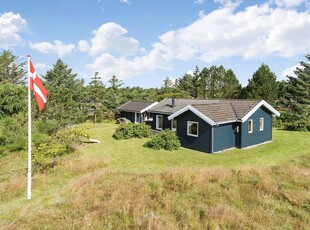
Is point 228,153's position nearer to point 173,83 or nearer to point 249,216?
point 249,216

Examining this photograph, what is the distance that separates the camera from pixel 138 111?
109 ft

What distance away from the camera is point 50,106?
23812mm

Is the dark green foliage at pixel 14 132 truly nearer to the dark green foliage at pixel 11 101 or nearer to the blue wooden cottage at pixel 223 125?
the dark green foliage at pixel 11 101

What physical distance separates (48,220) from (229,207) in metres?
6.58

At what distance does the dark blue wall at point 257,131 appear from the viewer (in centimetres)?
2017

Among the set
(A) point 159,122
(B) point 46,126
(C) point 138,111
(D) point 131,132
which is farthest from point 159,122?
(B) point 46,126

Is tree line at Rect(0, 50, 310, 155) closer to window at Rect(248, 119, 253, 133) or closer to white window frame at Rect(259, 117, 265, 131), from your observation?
white window frame at Rect(259, 117, 265, 131)

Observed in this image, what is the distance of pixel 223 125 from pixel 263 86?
108 feet

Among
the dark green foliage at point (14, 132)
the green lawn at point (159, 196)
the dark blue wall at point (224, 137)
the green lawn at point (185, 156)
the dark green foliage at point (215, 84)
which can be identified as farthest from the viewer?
the dark green foliage at point (215, 84)

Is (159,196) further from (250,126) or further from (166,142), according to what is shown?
(250,126)

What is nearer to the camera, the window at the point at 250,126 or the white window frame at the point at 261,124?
the window at the point at 250,126

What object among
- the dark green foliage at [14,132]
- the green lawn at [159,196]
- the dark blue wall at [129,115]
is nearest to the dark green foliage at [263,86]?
the dark blue wall at [129,115]

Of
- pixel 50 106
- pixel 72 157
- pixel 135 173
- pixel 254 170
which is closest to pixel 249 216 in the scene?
pixel 254 170

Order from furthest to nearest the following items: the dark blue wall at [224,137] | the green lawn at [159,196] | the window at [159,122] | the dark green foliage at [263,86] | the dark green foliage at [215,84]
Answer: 1. the dark green foliage at [215,84]
2. the dark green foliage at [263,86]
3. the window at [159,122]
4. the dark blue wall at [224,137]
5. the green lawn at [159,196]
